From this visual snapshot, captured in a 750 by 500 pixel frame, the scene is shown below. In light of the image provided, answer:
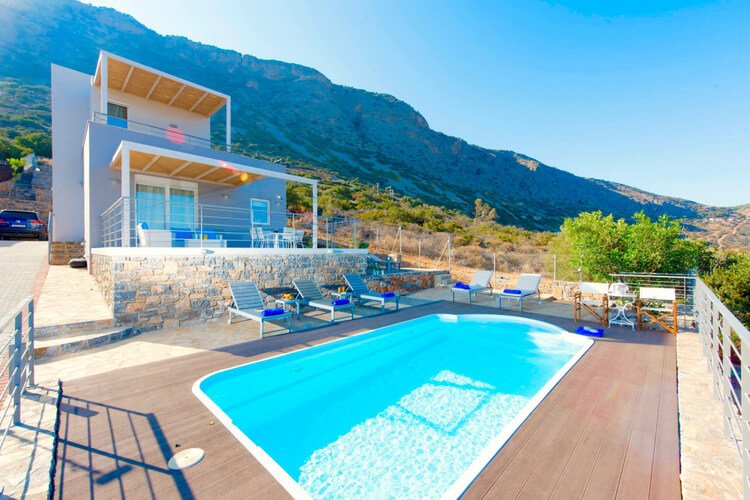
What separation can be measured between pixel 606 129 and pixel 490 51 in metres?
14.0

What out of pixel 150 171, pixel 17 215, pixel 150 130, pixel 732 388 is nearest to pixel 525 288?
pixel 732 388

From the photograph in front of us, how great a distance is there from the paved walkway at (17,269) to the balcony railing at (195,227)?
1.86 m

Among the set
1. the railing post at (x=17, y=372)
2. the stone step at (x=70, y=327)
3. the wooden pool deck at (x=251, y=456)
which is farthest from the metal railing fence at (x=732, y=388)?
the stone step at (x=70, y=327)

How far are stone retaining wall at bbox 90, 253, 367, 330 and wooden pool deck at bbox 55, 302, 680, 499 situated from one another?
2056 millimetres

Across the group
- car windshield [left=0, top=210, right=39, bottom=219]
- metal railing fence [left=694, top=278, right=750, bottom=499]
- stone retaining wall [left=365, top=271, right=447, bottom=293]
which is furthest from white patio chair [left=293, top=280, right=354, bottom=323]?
car windshield [left=0, top=210, right=39, bottom=219]

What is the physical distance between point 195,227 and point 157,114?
4.80 meters

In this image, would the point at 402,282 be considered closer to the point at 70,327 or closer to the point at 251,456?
the point at 70,327

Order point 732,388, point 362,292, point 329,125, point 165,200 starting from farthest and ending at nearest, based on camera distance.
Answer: point 329,125
point 165,200
point 362,292
point 732,388

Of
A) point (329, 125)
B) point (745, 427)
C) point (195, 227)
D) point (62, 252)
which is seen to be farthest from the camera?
point (329, 125)

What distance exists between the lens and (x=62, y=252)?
10.6 m

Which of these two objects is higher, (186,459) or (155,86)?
(155,86)

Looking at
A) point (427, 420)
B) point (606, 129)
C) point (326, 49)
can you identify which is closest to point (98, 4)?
point (326, 49)

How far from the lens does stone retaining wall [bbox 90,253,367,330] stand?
571 cm

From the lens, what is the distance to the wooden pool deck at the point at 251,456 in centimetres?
213
